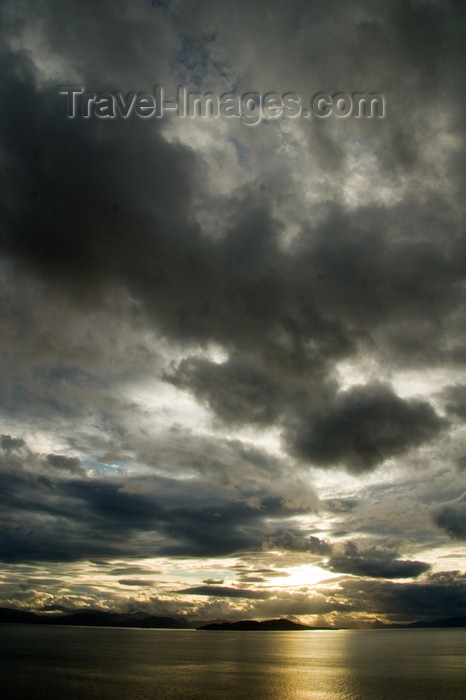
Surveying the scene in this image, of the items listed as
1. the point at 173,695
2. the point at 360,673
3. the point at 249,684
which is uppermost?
the point at 173,695

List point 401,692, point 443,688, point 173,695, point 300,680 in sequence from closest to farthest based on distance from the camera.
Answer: point 173,695 → point 401,692 → point 443,688 → point 300,680

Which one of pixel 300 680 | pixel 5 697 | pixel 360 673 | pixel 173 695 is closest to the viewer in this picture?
pixel 5 697

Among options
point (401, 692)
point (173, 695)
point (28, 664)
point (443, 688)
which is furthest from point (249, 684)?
point (28, 664)

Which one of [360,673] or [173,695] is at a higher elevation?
[173,695]

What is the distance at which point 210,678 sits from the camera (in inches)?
4102

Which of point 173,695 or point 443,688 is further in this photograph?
point 443,688

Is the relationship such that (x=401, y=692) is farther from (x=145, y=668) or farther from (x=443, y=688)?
(x=145, y=668)

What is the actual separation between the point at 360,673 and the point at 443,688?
32.9 metres

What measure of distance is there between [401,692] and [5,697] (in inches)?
2826

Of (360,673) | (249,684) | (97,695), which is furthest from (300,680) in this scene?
(97,695)

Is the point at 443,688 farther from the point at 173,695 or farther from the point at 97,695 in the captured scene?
the point at 97,695

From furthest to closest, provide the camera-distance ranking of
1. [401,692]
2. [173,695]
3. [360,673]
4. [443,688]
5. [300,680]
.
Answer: [360,673]
[300,680]
[443,688]
[401,692]
[173,695]

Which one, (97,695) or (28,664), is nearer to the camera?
(97,695)

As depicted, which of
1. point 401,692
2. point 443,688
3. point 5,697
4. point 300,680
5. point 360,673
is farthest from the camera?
point 360,673
